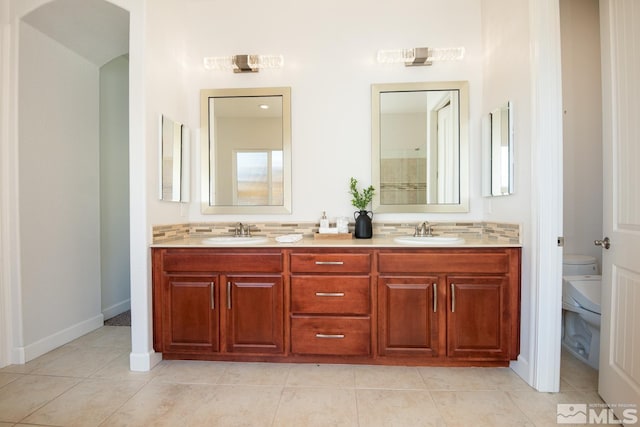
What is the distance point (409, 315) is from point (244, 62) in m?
2.27

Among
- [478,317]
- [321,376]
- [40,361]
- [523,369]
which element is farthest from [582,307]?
[40,361]

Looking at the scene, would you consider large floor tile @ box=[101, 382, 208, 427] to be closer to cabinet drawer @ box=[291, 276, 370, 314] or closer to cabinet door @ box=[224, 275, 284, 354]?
cabinet door @ box=[224, 275, 284, 354]

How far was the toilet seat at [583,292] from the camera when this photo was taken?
1980 mm

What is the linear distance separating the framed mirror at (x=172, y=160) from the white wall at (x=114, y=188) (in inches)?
40.1

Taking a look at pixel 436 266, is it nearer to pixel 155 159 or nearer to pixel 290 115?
pixel 290 115

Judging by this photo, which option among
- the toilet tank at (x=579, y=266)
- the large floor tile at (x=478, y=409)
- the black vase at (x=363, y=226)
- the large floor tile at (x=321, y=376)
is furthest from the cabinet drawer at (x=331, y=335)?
the toilet tank at (x=579, y=266)

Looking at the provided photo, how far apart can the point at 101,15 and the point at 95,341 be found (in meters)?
2.47

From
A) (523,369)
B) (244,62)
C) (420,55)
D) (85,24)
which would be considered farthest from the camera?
(244,62)

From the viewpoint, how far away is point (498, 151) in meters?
2.19

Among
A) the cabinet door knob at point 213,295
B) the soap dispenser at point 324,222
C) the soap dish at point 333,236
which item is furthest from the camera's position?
the soap dispenser at point 324,222

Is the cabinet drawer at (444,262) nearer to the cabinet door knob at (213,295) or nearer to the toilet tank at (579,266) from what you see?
the toilet tank at (579,266)

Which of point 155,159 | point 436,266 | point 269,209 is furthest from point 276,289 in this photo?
point 155,159

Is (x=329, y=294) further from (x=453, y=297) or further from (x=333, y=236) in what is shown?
(x=453, y=297)

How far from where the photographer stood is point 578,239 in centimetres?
258
